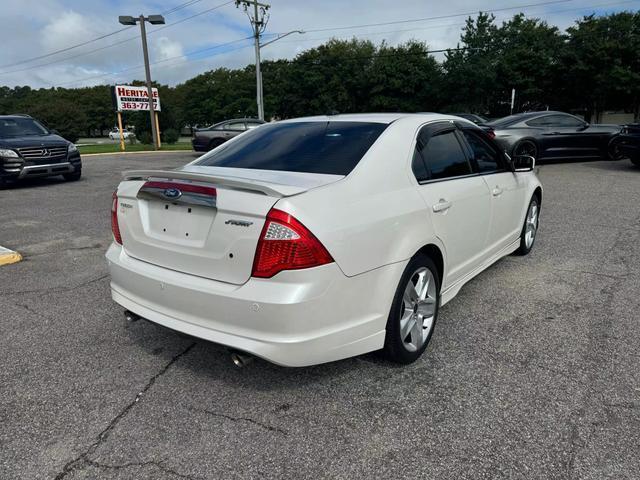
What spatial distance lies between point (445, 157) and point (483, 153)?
0.81 m

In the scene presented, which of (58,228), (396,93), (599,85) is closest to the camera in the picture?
(58,228)

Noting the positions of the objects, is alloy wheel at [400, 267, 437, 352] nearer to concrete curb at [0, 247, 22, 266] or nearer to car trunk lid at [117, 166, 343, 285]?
car trunk lid at [117, 166, 343, 285]

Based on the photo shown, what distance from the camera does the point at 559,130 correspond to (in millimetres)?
13328

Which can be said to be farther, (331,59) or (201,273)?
(331,59)

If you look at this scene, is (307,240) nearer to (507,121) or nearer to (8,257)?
(8,257)

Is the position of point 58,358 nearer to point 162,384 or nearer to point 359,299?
point 162,384

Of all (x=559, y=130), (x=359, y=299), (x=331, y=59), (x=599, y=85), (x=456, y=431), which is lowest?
(x=456, y=431)

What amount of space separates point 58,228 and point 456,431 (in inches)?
268

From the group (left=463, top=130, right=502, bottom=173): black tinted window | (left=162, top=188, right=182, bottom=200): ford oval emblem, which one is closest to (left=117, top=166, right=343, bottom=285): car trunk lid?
(left=162, top=188, right=182, bottom=200): ford oval emblem

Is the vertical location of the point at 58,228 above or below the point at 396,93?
below

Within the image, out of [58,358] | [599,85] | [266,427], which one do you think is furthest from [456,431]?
[599,85]

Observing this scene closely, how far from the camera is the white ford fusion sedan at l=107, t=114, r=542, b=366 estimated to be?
2.36 metres

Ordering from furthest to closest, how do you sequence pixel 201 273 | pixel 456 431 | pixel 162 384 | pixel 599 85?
pixel 599 85 → pixel 162 384 → pixel 201 273 → pixel 456 431

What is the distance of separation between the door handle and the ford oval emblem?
1597 mm
